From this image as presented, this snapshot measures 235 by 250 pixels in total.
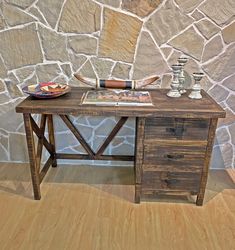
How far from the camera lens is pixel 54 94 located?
1.61 meters

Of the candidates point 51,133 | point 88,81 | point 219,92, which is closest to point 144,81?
point 88,81

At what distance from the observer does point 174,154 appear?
1609 mm

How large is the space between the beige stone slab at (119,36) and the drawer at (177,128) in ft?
1.96

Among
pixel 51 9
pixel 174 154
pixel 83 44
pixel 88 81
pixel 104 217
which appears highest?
pixel 51 9

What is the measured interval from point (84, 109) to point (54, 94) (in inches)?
10.2

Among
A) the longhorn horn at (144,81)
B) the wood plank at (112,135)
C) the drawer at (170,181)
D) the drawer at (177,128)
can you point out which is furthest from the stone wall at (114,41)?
the drawer at (170,181)

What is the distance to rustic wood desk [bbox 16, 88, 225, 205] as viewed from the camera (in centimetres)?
148

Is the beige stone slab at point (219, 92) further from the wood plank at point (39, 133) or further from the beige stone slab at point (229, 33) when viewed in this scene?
the wood plank at point (39, 133)

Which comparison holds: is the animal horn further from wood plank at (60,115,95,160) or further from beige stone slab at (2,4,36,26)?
beige stone slab at (2,4,36,26)

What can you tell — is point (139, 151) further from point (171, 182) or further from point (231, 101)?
point (231, 101)

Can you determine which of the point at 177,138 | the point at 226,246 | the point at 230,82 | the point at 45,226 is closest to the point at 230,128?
the point at 230,82

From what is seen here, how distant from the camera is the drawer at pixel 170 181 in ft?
5.48

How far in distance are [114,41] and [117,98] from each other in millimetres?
471

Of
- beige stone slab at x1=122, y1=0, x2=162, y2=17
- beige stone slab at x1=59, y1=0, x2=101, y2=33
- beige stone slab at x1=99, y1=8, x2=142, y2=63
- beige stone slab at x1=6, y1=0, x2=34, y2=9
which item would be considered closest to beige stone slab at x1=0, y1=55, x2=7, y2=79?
beige stone slab at x1=6, y1=0, x2=34, y2=9
